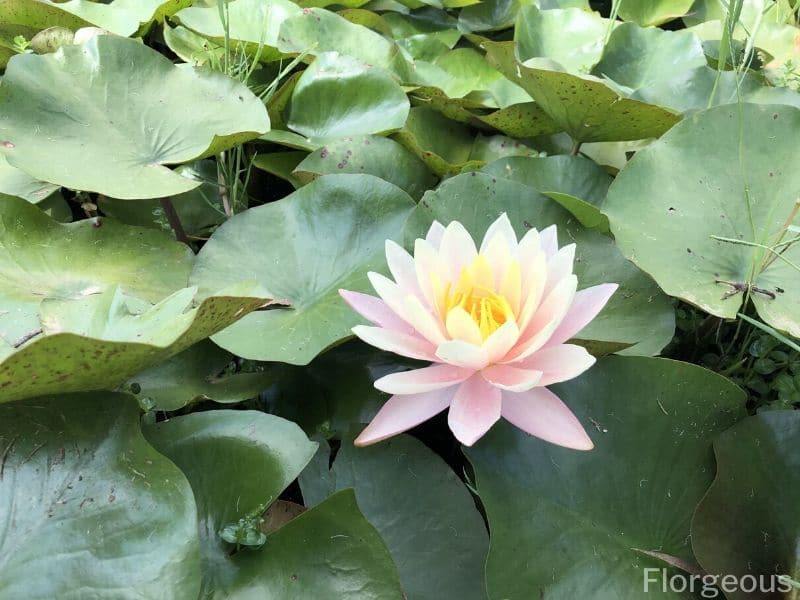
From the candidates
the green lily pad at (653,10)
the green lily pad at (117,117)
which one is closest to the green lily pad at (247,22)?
the green lily pad at (117,117)

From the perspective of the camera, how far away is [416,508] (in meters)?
0.54

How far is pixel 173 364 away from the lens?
2.20 ft

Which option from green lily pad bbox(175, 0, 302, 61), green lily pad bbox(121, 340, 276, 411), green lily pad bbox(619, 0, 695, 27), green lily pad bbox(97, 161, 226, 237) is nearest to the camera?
green lily pad bbox(121, 340, 276, 411)

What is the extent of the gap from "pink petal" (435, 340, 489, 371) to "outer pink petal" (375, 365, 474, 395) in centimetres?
1

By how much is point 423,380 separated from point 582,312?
15cm

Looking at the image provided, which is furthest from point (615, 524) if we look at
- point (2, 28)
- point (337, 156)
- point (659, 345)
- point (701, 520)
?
point (2, 28)

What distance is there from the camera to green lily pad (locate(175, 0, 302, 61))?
101 cm

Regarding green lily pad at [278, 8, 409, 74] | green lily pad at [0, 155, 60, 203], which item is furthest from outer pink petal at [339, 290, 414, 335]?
green lily pad at [278, 8, 409, 74]

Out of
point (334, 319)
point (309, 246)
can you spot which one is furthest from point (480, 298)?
point (309, 246)

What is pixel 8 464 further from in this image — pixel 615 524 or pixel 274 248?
pixel 615 524

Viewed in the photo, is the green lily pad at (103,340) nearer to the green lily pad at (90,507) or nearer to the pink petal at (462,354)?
the green lily pad at (90,507)

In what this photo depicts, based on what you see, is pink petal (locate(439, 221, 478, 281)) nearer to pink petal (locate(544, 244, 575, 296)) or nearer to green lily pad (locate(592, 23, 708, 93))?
pink petal (locate(544, 244, 575, 296))

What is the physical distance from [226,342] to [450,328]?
269 mm

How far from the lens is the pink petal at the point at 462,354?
444 mm
